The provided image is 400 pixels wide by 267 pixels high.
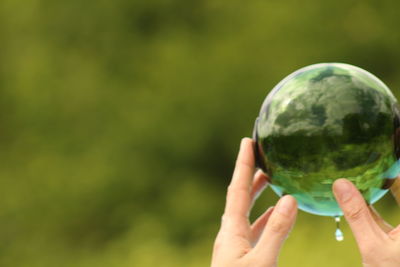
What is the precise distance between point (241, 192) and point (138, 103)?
18.6ft

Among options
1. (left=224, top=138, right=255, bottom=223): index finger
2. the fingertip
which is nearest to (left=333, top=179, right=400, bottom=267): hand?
the fingertip

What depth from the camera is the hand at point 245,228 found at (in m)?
1.83

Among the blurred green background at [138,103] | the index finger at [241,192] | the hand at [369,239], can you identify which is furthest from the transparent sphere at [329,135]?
the blurred green background at [138,103]

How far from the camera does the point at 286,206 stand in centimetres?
186

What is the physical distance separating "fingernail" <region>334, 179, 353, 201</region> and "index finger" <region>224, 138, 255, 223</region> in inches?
12.8

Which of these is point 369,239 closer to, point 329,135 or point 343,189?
point 343,189

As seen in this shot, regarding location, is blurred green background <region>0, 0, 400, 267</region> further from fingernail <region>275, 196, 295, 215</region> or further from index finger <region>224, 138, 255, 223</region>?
fingernail <region>275, 196, 295, 215</region>

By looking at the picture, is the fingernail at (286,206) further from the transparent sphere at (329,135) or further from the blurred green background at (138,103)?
the blurred green background at (138,103)

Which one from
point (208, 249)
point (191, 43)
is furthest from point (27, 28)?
point (208, 249)

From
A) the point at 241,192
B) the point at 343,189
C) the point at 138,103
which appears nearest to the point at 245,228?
the point at 241,192

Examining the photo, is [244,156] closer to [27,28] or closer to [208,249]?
[208,249]

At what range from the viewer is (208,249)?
21.3ft

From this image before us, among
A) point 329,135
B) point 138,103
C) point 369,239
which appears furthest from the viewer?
point 138,103

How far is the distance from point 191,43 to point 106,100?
1266 mm
